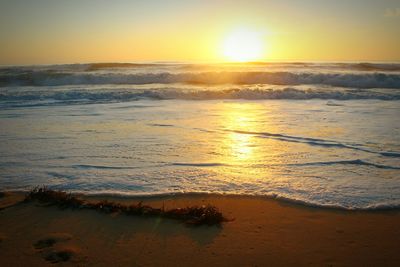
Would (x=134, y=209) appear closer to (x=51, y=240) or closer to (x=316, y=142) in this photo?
(x=51, y=240)

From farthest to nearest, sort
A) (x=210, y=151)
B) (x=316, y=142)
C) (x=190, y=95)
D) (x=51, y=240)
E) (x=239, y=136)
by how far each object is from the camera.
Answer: (x=190, y=95) < (x=239, y=136) < (x=316, y=142) < (x=210, y=151) < (x=51, y=240)

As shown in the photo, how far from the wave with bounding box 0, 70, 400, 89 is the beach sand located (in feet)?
66.3

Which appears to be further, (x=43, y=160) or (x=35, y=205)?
(x=43, y=160)

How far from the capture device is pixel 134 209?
4.02m

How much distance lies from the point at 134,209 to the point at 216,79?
2206 centimetres

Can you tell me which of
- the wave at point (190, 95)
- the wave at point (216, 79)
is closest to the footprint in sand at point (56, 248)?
the wave at point (190, 95)

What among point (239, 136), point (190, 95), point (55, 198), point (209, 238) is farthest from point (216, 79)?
point (209, 238)

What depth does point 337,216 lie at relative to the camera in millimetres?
3846

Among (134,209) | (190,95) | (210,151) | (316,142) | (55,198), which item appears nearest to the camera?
(134,209)

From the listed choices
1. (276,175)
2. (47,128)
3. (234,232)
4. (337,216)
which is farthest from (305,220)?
(47,128)

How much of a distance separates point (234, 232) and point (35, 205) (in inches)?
88.0

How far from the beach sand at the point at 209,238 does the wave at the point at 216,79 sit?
20210 millimetres

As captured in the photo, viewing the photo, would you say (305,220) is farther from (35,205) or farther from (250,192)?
(35,205)

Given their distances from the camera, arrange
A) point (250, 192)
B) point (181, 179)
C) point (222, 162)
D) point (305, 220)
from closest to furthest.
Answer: point (305, 220) → point (250, 192) → point (181, 179) → point (222, 162)
